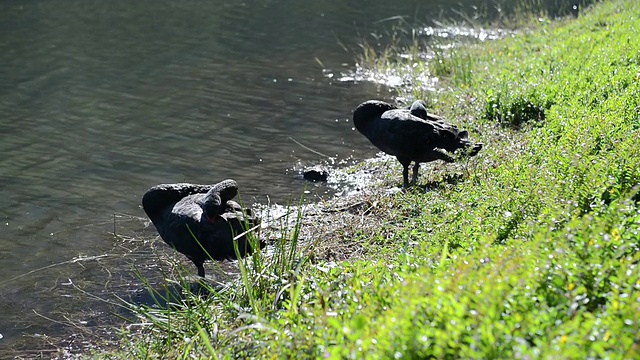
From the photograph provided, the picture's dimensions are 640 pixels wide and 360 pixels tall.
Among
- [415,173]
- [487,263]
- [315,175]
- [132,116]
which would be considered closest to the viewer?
[487,263]


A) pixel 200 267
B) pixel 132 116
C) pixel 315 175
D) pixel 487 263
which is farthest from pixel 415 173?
pixel 132 116

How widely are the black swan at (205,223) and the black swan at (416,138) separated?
2.12 meters

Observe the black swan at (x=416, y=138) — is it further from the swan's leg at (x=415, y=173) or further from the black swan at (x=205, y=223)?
the black swan at (x=205, y=223)

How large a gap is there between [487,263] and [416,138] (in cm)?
468

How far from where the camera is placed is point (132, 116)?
1506cm

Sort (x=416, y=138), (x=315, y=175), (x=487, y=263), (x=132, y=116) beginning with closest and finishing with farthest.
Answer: (x=487, y=263), (x=416, y=138), (x=315, y=175), (x=132, y=116)

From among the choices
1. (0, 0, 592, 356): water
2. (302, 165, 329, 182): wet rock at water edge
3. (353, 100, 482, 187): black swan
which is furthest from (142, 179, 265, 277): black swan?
(302, 165, 329, 182): wet rock at water edge

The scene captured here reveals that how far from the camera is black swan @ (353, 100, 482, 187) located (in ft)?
31.0

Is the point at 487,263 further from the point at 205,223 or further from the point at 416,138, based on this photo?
the point at 416,138

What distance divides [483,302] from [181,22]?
69.1 ft

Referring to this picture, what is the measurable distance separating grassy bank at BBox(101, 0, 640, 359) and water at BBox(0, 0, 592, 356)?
1.80 m

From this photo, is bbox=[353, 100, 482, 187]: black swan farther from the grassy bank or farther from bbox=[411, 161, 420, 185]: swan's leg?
the grassy bank

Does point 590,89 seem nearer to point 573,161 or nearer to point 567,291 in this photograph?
point 573,161

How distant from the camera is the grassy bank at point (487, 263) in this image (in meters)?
4.08
